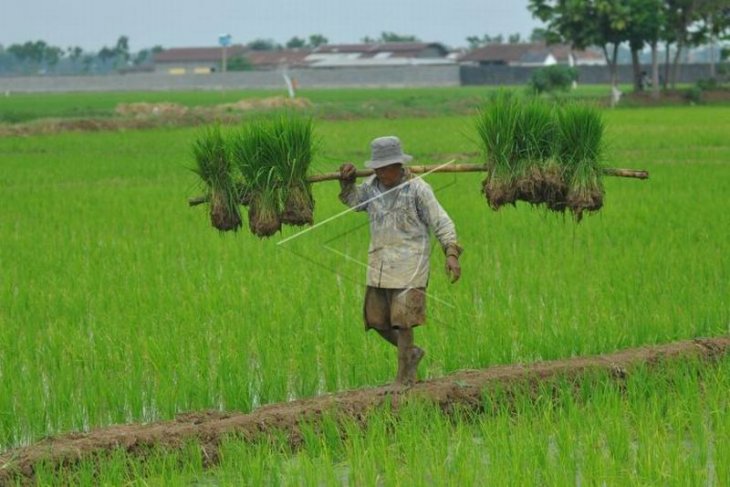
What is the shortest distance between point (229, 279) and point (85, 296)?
924mm

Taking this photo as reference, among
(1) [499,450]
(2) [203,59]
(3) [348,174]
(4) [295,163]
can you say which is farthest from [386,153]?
(2) [203,59]

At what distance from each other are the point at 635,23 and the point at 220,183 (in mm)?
32952

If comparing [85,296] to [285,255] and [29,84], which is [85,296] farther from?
[29,84]

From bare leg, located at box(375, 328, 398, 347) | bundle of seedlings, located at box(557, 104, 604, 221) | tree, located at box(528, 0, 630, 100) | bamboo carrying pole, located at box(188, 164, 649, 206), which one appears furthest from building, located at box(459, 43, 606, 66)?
bare leg, located at box(375, 328, 398, 347)

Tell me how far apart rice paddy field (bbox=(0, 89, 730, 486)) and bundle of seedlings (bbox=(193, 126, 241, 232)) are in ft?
0.65

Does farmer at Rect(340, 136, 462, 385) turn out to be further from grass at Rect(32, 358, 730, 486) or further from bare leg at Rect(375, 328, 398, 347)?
grass at Rect(32, 358, 730, 486)

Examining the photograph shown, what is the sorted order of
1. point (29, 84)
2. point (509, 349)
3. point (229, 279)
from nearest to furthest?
1. point (509, 349)
2. point (229, 279)
3. point (29, 84)

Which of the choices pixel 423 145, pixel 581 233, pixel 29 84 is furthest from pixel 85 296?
pixel 29 84

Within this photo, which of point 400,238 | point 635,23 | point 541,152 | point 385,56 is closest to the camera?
point 400,238

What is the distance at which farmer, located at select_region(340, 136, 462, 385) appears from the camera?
5.50 meters

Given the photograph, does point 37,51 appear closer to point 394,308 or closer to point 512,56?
point 512,56

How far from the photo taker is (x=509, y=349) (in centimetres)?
640

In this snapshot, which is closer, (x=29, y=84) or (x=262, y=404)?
(x=262, y=404)

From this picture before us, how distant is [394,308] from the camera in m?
5.56
